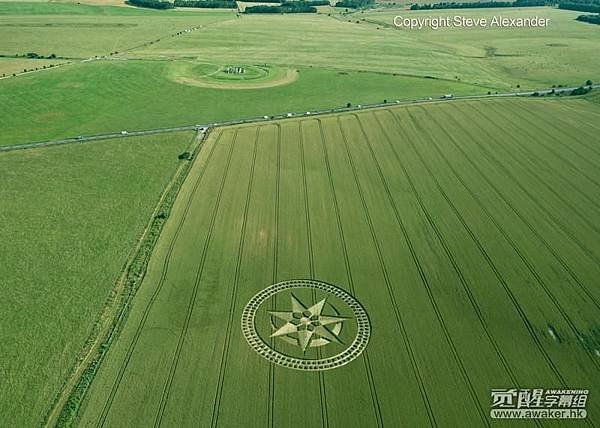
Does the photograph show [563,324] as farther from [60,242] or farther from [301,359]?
[60,242]

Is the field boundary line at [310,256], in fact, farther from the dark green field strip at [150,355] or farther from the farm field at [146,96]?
the farm field at [146,96]

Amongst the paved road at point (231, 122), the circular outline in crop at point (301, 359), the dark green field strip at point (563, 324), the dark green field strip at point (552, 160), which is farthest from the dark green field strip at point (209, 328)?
the dark green field strip at point (552, 160)

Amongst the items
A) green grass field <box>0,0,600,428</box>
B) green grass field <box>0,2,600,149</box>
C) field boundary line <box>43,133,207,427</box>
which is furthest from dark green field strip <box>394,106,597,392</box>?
green grass field <box>0,2,600,149</box>

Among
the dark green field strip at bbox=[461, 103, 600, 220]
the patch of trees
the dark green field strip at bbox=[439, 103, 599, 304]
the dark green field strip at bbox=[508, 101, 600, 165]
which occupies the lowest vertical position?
the dark green field strip at bbox=[439, 103, 599, 304]

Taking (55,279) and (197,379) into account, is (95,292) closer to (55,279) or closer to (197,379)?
(55,279)

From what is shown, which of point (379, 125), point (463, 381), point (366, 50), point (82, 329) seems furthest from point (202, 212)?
point (366, 50)

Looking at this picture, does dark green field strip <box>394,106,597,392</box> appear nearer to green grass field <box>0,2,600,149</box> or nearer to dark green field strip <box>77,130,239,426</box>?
dark green field strip <box>77,130,239,426</box>
